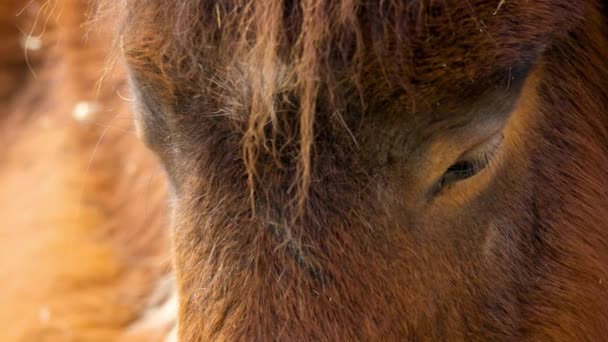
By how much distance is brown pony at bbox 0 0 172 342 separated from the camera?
10.5 ft

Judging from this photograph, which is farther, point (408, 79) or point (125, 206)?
point (125, 206)

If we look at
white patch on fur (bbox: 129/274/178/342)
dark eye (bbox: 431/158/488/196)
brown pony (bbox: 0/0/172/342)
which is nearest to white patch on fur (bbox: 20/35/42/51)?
brown pony (bbox: 0/0/172/342)

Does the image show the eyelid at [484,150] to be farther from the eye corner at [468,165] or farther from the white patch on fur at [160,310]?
the white patch on fur at [160,310]

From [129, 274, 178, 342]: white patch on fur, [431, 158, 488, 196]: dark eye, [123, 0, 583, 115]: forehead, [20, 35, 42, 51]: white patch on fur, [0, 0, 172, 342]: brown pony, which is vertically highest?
[123, 0, 583, 115]: forehead

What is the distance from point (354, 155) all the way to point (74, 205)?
6.97ft

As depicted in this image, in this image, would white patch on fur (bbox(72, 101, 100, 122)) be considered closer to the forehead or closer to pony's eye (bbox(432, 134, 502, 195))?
the forehead

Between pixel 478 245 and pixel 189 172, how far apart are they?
525mm

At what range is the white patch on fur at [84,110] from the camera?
3.36 metres

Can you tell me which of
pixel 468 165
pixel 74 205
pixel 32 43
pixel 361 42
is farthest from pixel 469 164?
pixel 32 43

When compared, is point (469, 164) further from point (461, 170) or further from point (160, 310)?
point (160, 310)

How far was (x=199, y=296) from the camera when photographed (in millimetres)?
1541

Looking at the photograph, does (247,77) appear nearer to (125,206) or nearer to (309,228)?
(309,228)

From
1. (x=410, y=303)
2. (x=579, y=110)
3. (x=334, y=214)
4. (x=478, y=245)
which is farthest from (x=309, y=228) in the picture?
(x=579, y=110)

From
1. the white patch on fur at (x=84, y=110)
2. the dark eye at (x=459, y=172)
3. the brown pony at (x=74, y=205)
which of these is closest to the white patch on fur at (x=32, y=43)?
the brown pony at (x=74, y=205)
